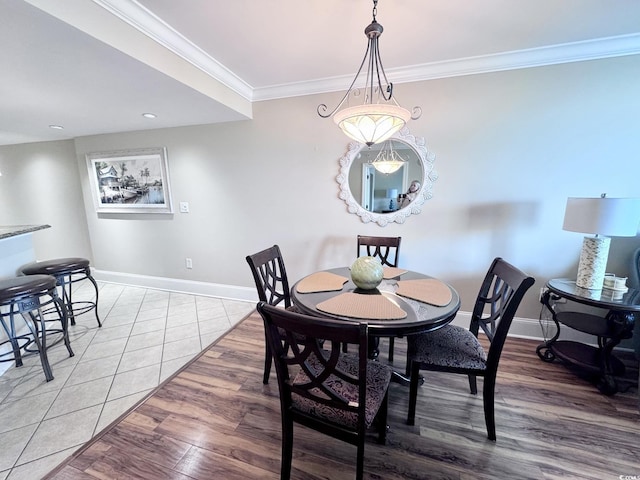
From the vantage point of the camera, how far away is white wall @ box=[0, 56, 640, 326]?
2119mm

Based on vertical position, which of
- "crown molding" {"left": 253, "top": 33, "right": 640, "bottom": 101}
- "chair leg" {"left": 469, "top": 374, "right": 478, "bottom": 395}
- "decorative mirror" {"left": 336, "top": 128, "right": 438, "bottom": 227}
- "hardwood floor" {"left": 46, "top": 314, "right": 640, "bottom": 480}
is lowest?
"hardwood floor" {"left": 46, "top": 314, "right": 640, "bottom": 480}

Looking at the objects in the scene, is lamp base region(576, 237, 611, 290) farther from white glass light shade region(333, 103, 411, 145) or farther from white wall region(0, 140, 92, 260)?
white wall region(0, 140, 92, 260)

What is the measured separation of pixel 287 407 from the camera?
3.83 ft

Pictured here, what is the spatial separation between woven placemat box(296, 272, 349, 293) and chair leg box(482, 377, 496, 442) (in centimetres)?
93

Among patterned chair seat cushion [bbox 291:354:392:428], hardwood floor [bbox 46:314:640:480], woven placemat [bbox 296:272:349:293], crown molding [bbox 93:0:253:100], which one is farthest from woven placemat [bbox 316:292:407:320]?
crown molding [bbox 93:0:253:100]

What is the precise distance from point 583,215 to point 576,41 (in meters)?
1.36

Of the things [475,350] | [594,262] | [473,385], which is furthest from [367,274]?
[594,262]

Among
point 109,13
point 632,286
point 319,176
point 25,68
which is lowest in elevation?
point 632,286

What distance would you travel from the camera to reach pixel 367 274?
1.57 m

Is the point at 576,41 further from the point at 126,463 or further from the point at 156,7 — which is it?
the point at 126,463

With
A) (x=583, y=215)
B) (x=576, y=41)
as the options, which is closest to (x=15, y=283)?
(x=583, y=215)

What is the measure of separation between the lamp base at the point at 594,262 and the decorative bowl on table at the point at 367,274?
5.33ft

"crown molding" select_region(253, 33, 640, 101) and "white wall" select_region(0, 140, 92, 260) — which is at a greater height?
"crown molding" select_region(253, 33, 640, 101)

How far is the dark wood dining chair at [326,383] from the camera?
0.89 m
